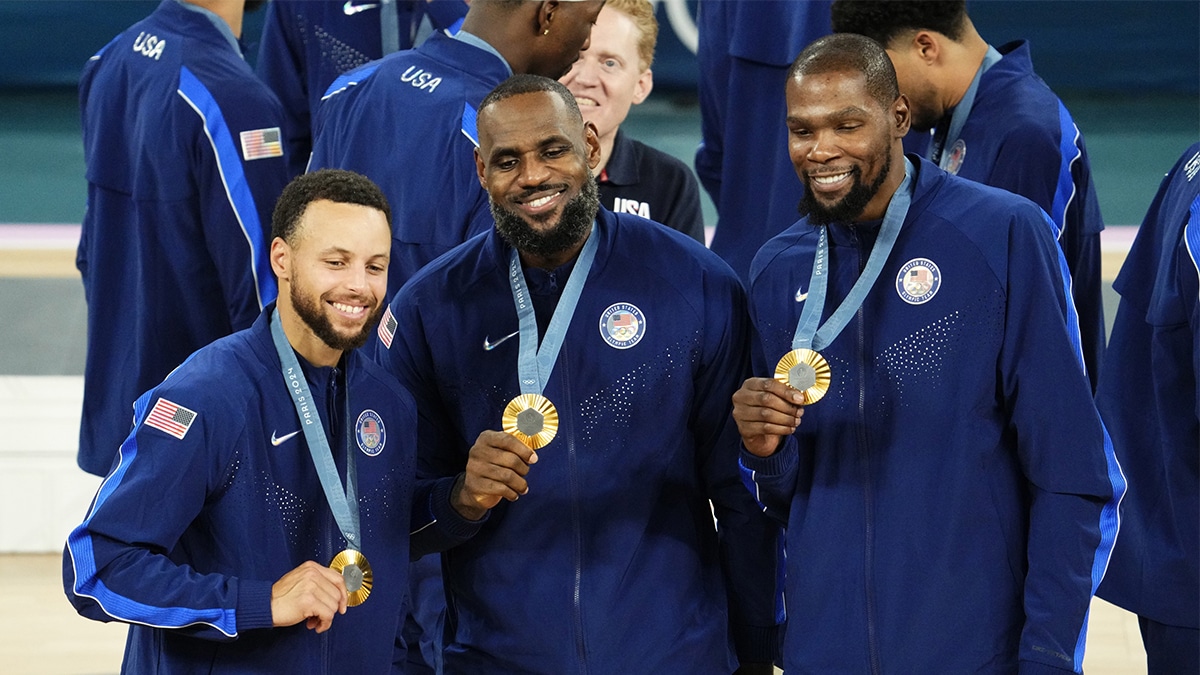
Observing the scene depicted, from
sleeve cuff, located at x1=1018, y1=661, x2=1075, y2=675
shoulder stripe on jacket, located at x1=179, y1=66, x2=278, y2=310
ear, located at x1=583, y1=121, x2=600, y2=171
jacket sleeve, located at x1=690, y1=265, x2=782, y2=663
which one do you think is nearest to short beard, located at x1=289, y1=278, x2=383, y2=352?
ear, located at x1=583, y1=121, x2=600, y2=171

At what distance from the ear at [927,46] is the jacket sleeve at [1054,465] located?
102cm

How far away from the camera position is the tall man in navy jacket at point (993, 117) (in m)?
3.17

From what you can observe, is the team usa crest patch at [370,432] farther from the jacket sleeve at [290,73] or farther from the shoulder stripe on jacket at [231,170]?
the jacket sleeve at [290,73]

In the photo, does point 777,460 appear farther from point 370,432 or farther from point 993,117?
point 993,117

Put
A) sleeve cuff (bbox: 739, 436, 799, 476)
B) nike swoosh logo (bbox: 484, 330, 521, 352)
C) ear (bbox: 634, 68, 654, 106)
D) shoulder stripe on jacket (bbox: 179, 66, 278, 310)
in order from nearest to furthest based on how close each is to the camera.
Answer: sleeve cuff (bbox: 739, 436, 799, 476), nike swoosh logo (bbox: 484, 330, 521, 352), shoulder stripe on jacket (bbox: 179, 66, 278, 310), ear (bbox: 634, 68, 654, 106)

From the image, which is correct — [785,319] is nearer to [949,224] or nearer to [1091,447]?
[949,224]

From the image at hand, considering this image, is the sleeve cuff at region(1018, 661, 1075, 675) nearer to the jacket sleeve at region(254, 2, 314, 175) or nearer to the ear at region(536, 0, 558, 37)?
the ear at region(536, 0, 558, 37)

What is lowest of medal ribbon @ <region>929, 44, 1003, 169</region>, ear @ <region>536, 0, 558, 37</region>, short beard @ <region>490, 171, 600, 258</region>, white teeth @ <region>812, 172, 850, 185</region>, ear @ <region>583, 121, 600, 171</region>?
short beard @ <region>490, 171, 600, 258</region>

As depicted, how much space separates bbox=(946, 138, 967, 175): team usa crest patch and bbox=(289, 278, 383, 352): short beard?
145 centimetres

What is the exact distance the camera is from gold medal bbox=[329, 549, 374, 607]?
2426mm

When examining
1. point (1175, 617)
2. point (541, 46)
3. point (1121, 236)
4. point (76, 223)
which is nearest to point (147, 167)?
point (541, 46)

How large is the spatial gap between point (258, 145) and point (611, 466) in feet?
5.39

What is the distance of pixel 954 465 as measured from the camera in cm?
238

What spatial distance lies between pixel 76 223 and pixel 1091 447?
6597 millimetres
